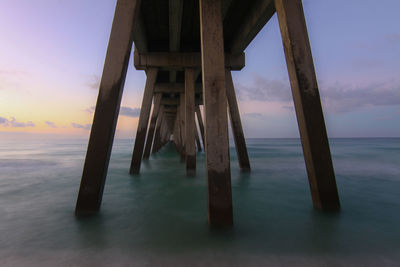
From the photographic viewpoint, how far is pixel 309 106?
342 cm

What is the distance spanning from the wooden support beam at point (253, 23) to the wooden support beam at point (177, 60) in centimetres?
39

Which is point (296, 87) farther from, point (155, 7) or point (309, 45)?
point (155, 7)

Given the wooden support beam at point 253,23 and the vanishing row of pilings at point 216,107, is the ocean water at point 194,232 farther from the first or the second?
the wooden support beam at point 253,23

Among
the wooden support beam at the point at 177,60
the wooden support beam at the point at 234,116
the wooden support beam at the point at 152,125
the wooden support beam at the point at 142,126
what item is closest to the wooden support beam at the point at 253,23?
the wooden support beam at the point at 177,60

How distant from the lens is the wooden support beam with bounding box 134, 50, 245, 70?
7.80 meters

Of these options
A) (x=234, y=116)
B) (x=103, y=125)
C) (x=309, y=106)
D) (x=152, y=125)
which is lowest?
(x=103, y=125)

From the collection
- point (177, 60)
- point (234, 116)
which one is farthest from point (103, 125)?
point (234, 116)

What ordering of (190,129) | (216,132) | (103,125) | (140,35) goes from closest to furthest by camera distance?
1. (216,132)
2. (103,125)
3. (140,35)
4. (190,129)

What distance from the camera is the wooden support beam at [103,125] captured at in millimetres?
3371

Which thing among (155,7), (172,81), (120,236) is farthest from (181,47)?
(120,236)

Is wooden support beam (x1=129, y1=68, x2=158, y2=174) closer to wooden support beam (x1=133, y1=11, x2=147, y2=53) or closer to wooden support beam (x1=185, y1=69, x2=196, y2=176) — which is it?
wooden support beam (x1=133, y1=11, x2=147, y2=53)

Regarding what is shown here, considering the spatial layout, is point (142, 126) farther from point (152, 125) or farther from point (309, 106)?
point (309, 106)

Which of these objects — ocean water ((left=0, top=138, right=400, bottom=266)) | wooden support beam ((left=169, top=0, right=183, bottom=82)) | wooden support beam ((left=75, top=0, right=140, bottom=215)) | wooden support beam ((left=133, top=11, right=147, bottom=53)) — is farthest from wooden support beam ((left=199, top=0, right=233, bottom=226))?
wooden support beam ((left=133, top=11, right=147, bottom=53))

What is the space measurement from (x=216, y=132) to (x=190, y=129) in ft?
16.8
